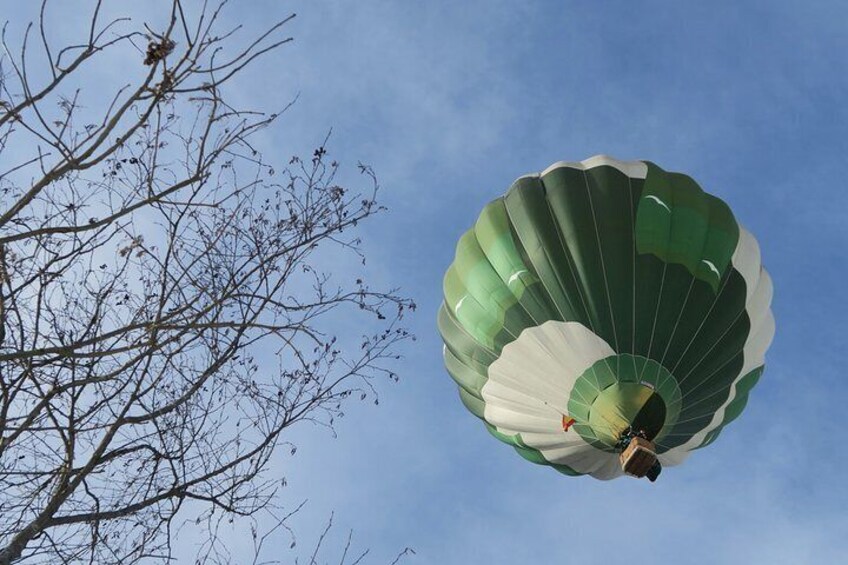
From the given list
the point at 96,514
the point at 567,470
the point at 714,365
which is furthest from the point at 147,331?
the point at 567,470

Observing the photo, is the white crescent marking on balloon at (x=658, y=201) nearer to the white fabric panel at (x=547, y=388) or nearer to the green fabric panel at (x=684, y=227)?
the green fabric panel at (x=684, y=227)

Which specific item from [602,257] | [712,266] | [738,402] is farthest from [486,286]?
[738,402]

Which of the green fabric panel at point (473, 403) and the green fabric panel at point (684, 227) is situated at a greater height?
the green fabric panel at point (684, 227)

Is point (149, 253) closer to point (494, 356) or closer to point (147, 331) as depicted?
point (147, 331)

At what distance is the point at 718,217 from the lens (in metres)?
17.0

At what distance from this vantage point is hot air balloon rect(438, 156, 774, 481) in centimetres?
1599

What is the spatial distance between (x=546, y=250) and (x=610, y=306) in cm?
130

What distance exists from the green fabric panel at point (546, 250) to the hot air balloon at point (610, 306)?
0.02m

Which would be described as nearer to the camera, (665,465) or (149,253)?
(149,253)

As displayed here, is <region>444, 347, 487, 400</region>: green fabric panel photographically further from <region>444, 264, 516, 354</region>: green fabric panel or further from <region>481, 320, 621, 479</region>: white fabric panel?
<region>444, 264, 516, 354</region>: green fabric panel

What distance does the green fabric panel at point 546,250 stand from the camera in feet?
52.8

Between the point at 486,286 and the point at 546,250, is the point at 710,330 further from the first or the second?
the point at 486,286

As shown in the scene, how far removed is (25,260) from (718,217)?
1289 cm

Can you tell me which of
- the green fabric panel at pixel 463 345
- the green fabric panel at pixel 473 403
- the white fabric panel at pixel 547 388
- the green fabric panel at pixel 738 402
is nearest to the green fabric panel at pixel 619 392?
the white fabric panel at pixel 547 388
